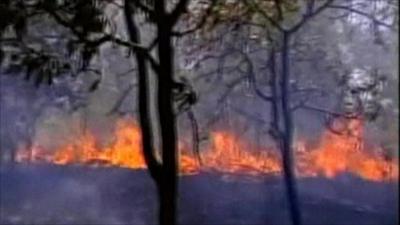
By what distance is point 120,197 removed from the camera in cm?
201

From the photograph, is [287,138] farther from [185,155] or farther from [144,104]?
[144,104]

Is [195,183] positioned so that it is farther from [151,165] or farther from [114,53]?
[114,53]

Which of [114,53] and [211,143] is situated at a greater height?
[114,53]

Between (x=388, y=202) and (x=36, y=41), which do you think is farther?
(x=36, y=41)

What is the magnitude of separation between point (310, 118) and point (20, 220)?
29.8 inches

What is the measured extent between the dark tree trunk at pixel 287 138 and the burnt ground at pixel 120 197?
0.02m

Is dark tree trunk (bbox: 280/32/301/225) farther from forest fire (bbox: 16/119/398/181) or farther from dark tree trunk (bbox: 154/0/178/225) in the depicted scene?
dark tree trunk (bbox: 154/0/178/225)

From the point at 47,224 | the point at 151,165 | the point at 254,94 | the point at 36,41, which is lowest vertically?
the point at 47,224

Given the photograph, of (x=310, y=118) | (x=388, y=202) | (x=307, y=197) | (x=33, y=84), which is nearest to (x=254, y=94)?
(x=310, y=118)

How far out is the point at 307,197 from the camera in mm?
1956

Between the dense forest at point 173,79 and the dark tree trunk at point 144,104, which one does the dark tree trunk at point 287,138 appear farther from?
the dark tree trunk at point 144,104

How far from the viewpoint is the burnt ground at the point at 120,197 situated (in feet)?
6.54

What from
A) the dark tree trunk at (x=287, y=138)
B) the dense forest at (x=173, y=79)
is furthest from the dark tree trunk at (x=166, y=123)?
A: the dark tree trunk at (x=287, y=138)

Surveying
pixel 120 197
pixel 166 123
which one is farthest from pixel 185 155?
pixel 120 197
